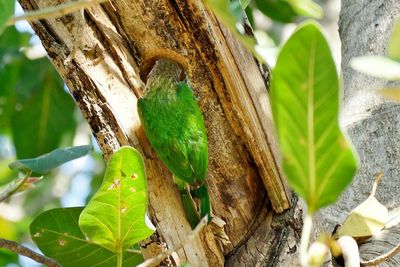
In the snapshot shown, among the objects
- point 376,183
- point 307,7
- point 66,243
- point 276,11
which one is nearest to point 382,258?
point 376,183

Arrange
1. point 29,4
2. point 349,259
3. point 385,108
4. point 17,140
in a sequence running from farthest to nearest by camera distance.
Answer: point 17,140 → point 385,108 → point 29,4 → point 349,259

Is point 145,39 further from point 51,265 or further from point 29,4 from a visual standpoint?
point 51,265

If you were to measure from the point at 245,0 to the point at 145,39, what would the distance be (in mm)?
318

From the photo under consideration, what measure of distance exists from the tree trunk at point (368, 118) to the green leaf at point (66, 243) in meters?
0.52

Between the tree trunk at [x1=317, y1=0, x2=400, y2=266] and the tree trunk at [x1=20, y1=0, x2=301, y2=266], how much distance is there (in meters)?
0.18

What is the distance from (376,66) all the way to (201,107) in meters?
0.86

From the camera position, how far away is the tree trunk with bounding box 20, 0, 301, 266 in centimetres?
168

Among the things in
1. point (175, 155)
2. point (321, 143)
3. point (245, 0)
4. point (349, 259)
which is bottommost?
point (349, 259)

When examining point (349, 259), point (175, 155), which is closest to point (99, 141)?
point (175, 155)

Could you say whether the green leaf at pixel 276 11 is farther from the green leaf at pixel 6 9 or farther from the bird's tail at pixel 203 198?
the green leaf at pixel 6 9

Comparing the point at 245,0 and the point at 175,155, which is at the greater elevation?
the point at 245,0

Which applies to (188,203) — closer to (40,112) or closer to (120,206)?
(120,206)

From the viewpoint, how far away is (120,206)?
141cm

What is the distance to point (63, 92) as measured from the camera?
→ 9.67 feet
